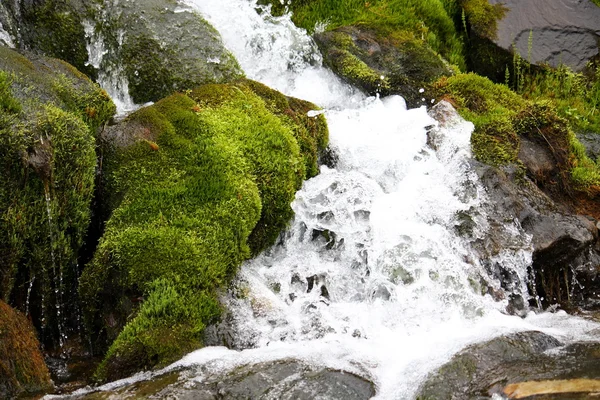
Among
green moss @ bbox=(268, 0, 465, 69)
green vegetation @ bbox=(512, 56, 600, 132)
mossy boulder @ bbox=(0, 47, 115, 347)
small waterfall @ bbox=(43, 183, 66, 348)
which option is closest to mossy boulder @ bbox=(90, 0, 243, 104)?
green moss @ bbox=(268, 0, 465, 69)

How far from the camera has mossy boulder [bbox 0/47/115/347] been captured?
200 inches

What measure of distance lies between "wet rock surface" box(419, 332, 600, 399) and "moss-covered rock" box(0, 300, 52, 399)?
2.76 meters

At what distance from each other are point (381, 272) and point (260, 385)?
199 centimetres

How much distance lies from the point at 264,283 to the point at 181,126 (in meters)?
1.71

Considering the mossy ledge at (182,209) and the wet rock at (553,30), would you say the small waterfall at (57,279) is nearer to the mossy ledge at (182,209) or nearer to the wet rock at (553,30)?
the mossy ledge at (182,209)

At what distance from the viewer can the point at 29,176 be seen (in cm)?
518

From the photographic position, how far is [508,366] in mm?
4711

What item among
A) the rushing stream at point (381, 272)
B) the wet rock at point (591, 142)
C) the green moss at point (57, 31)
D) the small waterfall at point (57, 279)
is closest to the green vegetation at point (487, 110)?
the rushing stream at point (381, 272)

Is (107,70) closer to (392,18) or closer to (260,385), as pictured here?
(392,18)

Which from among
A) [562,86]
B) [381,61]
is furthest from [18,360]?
[562,86]

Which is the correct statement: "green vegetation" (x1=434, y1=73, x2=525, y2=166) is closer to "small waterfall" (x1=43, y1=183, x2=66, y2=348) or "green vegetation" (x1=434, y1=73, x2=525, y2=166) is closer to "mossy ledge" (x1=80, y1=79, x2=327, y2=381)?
"mossy ledge" (x1=80, y1=79, x2=327, y2=381)

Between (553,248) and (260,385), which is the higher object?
(553,248)

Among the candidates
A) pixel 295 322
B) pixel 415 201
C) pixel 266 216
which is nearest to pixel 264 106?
pixel 266 216

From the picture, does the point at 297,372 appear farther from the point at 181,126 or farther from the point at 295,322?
the point at 181,126
